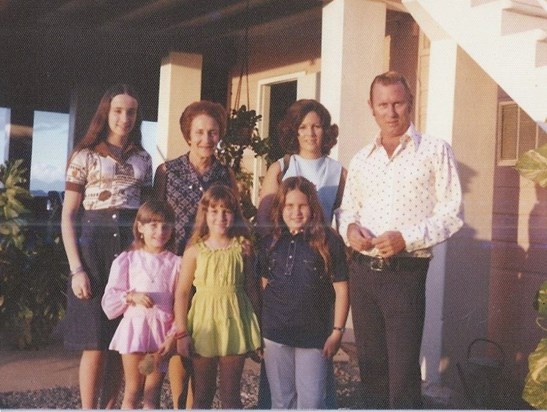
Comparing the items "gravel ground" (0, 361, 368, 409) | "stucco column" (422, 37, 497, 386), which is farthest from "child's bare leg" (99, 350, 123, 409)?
"stucco column" (422, 37, 497, 386)

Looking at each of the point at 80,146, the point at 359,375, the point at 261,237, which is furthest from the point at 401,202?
the point at 80,146

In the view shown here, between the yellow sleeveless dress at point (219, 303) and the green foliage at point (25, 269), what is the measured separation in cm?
54

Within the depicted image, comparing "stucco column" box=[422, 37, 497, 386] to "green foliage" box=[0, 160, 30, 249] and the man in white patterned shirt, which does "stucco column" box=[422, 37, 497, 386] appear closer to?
the man in white patterned shirt

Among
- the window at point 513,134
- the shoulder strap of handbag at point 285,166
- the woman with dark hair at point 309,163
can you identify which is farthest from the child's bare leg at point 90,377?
the window at point 513,134

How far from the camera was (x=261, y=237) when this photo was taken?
3027 millimetres

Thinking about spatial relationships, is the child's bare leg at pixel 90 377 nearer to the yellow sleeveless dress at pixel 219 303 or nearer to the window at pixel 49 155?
the yellow sleeveless dress at pixel 219 303

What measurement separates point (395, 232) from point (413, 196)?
0.16 metres

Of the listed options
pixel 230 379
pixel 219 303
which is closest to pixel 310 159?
pixel 219 303

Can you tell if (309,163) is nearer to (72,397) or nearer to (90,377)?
(90,377)

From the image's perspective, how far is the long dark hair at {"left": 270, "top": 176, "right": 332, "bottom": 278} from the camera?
9.93ft

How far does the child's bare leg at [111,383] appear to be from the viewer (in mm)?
3087

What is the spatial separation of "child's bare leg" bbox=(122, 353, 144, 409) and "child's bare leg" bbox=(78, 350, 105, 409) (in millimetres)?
111

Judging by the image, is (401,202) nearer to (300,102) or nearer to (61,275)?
(300,102)

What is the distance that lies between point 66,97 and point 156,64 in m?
0.39
